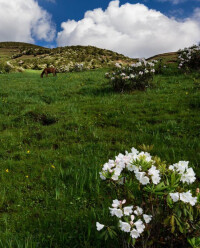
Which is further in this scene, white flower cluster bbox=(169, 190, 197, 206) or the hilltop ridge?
the hilltop ridge

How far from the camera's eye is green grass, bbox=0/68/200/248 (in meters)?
3.06

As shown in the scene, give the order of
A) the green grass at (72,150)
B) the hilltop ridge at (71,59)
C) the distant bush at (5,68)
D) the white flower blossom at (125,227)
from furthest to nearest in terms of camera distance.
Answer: the hilltop ridge at (71,59) < the distant bush at (5,68) < the green grass at (72,150) < the white flower blossom at (125,227)

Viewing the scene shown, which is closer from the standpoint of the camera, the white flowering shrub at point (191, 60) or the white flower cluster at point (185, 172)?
the white flower cluster at point (185, 172)

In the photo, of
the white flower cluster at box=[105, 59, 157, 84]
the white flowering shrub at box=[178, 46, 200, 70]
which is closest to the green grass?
the white flower cluster at box=[105, 59, 157, 84]

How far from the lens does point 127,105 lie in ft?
29.8

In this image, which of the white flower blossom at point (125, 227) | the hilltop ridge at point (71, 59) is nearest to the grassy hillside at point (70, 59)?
the hilltop ridge at point (71, 59)

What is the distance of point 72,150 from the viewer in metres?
5.73

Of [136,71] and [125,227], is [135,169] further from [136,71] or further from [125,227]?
[136,71]

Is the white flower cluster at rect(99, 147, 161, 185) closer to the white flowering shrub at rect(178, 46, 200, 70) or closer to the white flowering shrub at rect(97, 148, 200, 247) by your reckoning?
the white flowering shrub at rect(97, 148, 200, 247)

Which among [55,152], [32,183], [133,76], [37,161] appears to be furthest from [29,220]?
[133,76]

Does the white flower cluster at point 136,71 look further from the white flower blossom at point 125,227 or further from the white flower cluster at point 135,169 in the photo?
the white flower blossom at point 125,227

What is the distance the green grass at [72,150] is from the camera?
306 centimetres

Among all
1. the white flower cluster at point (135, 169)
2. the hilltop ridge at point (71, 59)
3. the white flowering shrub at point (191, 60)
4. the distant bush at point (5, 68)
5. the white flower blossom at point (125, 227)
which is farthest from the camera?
the hilltop ridge at point (71, 59)

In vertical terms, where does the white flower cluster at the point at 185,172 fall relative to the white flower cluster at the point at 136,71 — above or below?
below
